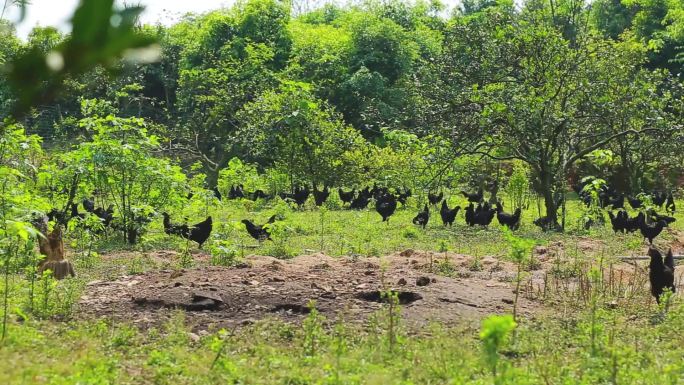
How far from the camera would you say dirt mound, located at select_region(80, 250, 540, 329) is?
6.72 meters

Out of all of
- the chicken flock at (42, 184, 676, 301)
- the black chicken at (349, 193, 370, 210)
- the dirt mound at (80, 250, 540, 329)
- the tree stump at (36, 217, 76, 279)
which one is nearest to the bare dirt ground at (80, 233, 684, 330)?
the dirt mound at (80, 250, 540, 329)

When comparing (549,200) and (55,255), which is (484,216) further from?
(55,255)

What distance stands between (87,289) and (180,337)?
7.90 ft

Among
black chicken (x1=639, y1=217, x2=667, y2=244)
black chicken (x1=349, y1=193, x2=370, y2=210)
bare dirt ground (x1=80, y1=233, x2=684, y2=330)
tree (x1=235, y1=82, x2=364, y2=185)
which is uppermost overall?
tree (x1=235, y1=82, x2=364, y2=185)

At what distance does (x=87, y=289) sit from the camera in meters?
7.72

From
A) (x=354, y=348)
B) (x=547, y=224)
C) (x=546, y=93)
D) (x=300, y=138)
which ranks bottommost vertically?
(x=354, y=348)

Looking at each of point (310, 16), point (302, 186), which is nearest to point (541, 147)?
point (302, 186)

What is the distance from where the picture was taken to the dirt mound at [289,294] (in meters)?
6.72

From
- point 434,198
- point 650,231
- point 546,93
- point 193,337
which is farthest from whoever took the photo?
point 434,198

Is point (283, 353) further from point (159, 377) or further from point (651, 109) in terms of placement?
point (651, 109)

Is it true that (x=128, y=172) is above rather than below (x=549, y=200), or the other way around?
above

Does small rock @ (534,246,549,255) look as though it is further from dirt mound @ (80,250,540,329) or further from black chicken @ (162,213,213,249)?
black chicken @ (162,213,213,249)

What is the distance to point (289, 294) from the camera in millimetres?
7320

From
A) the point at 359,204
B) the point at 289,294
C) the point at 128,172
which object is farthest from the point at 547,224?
the point at 289,294
